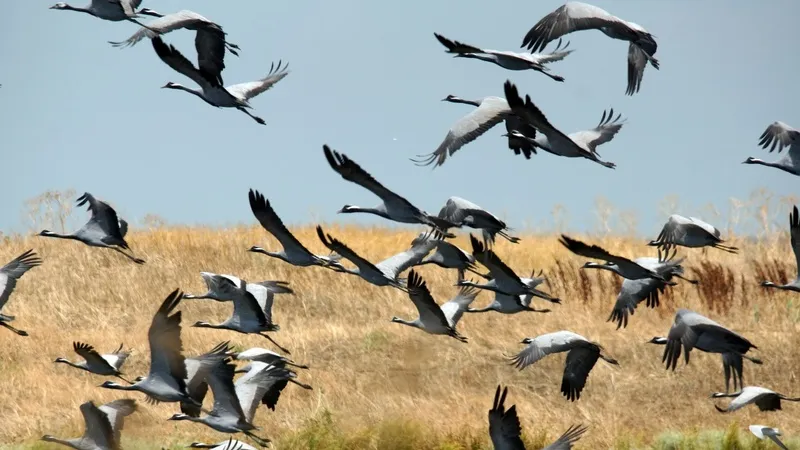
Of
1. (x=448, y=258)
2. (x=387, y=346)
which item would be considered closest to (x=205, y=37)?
(x=448, y=258)

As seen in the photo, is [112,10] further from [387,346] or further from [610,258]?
[387,346]

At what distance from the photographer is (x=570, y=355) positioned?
1432 cm

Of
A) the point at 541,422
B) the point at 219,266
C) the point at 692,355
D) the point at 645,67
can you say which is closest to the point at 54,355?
the point at 219,266

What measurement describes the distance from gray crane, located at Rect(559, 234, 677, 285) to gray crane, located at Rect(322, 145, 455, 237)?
1.40 meters

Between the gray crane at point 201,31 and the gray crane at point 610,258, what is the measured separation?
14.7ft

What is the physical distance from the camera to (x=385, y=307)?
25141mm

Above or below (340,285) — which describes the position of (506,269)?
above

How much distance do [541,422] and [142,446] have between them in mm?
5529

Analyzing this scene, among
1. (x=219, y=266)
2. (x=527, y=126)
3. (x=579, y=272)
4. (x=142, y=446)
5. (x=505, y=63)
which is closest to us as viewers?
(x=505, y=63)

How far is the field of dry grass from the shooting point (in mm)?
17531

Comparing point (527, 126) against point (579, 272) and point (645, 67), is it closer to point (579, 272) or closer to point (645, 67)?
point (645, 67)

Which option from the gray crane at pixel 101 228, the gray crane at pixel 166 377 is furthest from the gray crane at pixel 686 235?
the gray crane at pixel 101 228

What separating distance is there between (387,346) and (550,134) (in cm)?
1118

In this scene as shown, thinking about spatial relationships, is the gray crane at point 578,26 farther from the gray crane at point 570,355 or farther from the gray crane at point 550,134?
the gray crane at point 570,355
